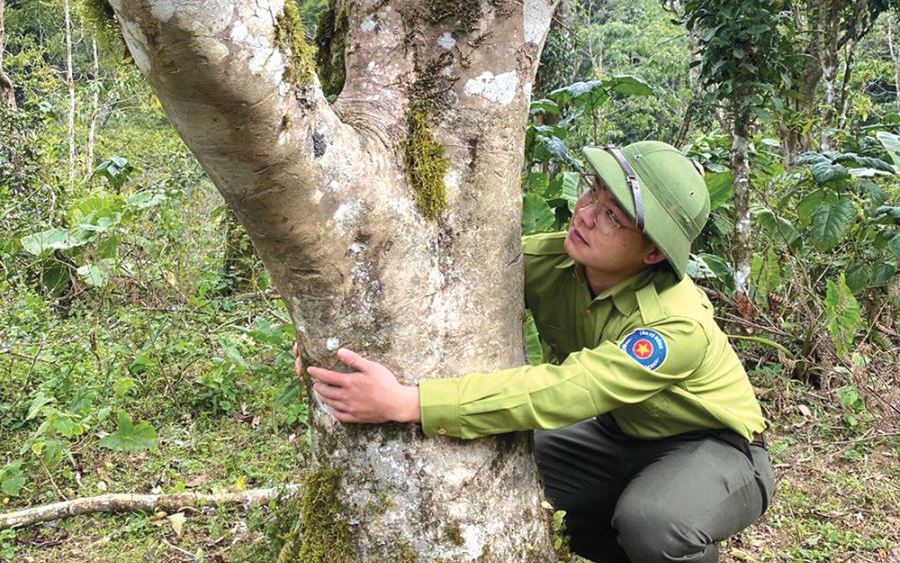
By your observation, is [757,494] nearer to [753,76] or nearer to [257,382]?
[257,382]

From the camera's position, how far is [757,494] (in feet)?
7.42

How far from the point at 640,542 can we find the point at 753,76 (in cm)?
342

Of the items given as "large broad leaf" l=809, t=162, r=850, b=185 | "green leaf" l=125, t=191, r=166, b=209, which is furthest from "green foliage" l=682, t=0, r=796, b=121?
"green leaf" l=125, t=191, r=166, b=209

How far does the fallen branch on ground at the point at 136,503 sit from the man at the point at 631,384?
4.30 ft

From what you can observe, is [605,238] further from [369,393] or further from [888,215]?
[888,215]

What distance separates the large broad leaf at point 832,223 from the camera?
463cm

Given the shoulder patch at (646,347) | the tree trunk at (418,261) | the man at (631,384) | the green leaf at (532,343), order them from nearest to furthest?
the tree trunk at (418,261) → the man at (631,384) → the shoulder patch at (646,347) → the green leaf at (532,343)

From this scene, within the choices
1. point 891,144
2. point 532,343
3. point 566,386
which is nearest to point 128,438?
point 532,343

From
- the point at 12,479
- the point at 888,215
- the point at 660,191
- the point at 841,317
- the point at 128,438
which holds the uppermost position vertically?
the point at 660,191

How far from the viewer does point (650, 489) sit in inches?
82.3

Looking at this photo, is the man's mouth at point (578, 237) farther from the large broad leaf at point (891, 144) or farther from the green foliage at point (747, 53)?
the large broad leaf at point (891, 144)

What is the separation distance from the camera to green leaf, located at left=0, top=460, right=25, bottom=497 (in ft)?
9.78

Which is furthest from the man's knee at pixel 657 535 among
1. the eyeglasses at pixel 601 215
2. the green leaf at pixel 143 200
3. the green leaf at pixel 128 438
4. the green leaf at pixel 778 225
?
the green leaf at pixel 778 225

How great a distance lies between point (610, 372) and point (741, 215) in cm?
313
